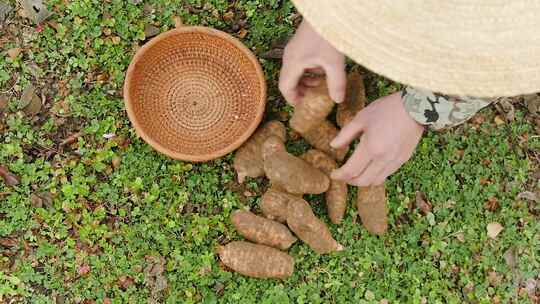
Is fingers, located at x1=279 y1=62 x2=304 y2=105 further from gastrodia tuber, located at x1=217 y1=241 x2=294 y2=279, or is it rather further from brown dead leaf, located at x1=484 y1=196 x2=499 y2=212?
brown dead leaf, located at x1=484 y1=196 x2=499 y2=212

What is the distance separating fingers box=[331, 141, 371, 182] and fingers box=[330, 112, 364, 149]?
1.8 inches

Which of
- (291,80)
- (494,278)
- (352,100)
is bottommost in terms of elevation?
(494,278)

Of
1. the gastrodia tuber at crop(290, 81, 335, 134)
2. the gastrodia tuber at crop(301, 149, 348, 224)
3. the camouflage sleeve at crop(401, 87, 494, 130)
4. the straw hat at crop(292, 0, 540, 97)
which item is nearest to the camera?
the straw hat at crop(292, 0, 540, 97)

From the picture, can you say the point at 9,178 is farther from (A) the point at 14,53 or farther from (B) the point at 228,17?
(B) the point at 228,17

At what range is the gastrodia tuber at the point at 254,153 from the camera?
8.43 ft

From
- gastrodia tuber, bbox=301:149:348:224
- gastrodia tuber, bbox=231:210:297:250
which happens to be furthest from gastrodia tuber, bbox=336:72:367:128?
gastrodia tuber, bbox=231:210:297:250

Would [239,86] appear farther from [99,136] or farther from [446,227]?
[446,227]

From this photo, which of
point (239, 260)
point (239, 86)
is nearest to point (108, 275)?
point (239, 260)

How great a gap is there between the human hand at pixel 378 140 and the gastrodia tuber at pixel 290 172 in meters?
0.07

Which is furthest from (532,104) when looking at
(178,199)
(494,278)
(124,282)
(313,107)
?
(124,282)

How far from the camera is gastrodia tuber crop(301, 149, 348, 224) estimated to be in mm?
2508

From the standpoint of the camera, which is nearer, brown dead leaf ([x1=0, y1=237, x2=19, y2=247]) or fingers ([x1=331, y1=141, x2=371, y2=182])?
fingers ([x1=331, y1=141, x2=371, y2=182])

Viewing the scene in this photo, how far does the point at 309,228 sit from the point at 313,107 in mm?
470

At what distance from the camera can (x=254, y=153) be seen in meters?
2.58
